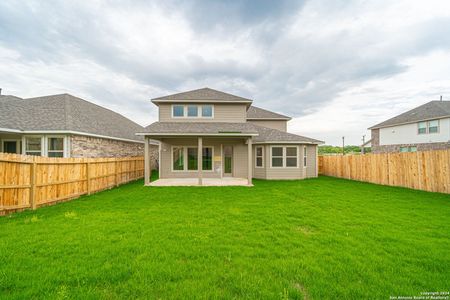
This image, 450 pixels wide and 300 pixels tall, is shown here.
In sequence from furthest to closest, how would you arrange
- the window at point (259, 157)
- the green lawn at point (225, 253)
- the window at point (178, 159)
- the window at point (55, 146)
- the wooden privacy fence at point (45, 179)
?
the window at point (259, 157) → the window at point (178, 159) → the window at point (55, 146) → the wooden privacy fence at point (45, 179) → the green lawn at point (225, 253)

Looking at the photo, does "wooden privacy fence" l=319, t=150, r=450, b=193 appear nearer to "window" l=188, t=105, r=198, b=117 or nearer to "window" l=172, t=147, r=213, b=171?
"window" l=172, t=147, r=213, b=171

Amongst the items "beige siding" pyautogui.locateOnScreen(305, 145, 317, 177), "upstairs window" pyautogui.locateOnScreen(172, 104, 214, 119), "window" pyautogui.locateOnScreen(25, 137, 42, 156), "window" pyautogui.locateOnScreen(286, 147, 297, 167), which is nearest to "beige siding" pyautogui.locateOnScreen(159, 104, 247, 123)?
"upstairs window" pyautogui.locateOnScreen(172, 104, 214, 119)

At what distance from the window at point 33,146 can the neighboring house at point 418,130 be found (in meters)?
31.6

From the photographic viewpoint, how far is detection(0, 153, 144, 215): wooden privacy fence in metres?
5.85

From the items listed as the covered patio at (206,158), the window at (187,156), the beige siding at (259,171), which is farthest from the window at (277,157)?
the window at (187,156)

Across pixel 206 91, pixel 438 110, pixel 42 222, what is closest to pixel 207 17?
pixel 206 91

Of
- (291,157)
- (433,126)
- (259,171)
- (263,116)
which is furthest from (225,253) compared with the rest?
(433,126)

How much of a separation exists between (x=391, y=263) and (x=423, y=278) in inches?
15.9

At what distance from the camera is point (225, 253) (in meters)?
3.46

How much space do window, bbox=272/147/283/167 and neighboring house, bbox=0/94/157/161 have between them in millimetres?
11899

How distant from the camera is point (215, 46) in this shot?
1534 cm

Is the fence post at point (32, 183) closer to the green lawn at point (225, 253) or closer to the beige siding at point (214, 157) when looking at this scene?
the green lawn at point (225, 253)

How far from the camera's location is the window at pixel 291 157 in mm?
14492

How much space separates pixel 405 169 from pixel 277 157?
7.12 metres
